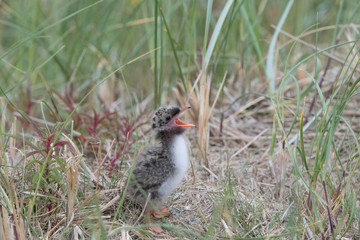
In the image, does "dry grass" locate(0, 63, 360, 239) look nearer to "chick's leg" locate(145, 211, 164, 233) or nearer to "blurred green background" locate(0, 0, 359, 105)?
"chick's leg" locate(145, 211, 164, 233)

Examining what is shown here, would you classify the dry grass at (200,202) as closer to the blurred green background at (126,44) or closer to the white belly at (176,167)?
the white belly at (176,167)

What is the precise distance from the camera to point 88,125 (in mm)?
4066

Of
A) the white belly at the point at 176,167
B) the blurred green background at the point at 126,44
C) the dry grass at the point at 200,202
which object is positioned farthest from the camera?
the blurred green background at the point at 126,44

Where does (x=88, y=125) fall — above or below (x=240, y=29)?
below

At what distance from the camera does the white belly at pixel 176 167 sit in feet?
9.70

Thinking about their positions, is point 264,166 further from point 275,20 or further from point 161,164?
point 275,20

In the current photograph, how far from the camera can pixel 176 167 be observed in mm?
2992

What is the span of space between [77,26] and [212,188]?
2.48m

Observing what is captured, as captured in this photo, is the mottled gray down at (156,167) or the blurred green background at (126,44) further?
the blurred green background at (126,44)

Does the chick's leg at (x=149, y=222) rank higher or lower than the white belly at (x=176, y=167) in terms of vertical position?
lower

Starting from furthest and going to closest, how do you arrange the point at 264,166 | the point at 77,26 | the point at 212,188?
the point at 77,26, the point at 264,166, the point at 212,188

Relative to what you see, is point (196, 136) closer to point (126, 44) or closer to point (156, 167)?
point (156, 167)

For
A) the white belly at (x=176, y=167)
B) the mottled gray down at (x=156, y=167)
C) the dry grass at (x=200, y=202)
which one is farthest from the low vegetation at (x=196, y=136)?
the white belly at (x=176, y=167)

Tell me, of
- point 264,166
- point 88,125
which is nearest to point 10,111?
point 88,125
